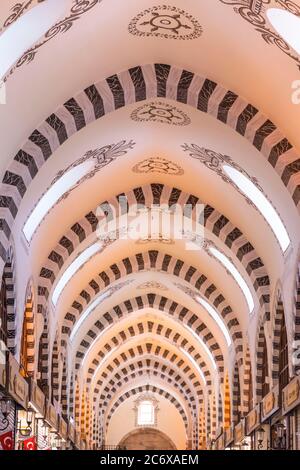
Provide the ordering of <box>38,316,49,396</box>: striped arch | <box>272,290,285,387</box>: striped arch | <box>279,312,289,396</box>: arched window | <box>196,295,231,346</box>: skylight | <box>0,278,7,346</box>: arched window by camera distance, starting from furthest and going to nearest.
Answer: <box>196,295,231,346</box>: skylight → <box>38,316,49,396</box>: striped arch → <box>272,290,285,387</box>: striped arch → <box>279,312,289,396</box>: arched window → <box>0,278,7,346</box>: arched window

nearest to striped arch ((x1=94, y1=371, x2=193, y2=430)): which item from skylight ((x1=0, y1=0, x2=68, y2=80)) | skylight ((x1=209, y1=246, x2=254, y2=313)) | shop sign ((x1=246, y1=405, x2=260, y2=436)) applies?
shop sign ((x1=246, y1=405, x2=260, y2=436))

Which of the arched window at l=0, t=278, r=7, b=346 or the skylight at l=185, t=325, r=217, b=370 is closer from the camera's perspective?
the arched window at l=0, t=278, r=7, b=346

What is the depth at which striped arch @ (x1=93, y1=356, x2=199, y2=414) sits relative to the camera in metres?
30.1

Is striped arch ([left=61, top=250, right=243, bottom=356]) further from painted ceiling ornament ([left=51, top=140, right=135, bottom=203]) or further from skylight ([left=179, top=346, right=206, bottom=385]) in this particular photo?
skylight ([left=179, top=346, right=206, bottom=385])

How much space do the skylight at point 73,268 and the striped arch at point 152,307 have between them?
16.8 ft

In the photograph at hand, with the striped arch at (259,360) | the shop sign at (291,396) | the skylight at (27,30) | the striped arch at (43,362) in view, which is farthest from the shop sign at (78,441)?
the skylight at (27,30)

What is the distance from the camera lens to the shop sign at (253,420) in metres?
16.8

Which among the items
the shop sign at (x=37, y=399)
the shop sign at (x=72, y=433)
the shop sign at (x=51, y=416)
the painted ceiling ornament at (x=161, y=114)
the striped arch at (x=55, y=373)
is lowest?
the shop sign at (x=37, y=399)

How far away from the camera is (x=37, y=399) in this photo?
15.5 meters

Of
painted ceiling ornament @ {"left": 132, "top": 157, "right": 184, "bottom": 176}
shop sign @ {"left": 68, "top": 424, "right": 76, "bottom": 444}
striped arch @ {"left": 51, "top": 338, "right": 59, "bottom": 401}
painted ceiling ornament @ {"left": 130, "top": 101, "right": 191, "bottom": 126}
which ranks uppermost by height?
painted ceiling ornament @ {"left": 132, "top": 157, "right": 184, "bottom": 176}

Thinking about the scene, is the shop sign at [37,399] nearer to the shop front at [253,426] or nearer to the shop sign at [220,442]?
the shop front at [253,426]

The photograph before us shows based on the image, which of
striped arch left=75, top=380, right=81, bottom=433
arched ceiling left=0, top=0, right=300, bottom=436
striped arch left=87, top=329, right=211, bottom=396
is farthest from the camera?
striped arch left=87, top=329, right=211, bottom=396

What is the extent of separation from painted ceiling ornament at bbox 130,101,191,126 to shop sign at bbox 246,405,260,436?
666cm

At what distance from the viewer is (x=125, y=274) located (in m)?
20.0
